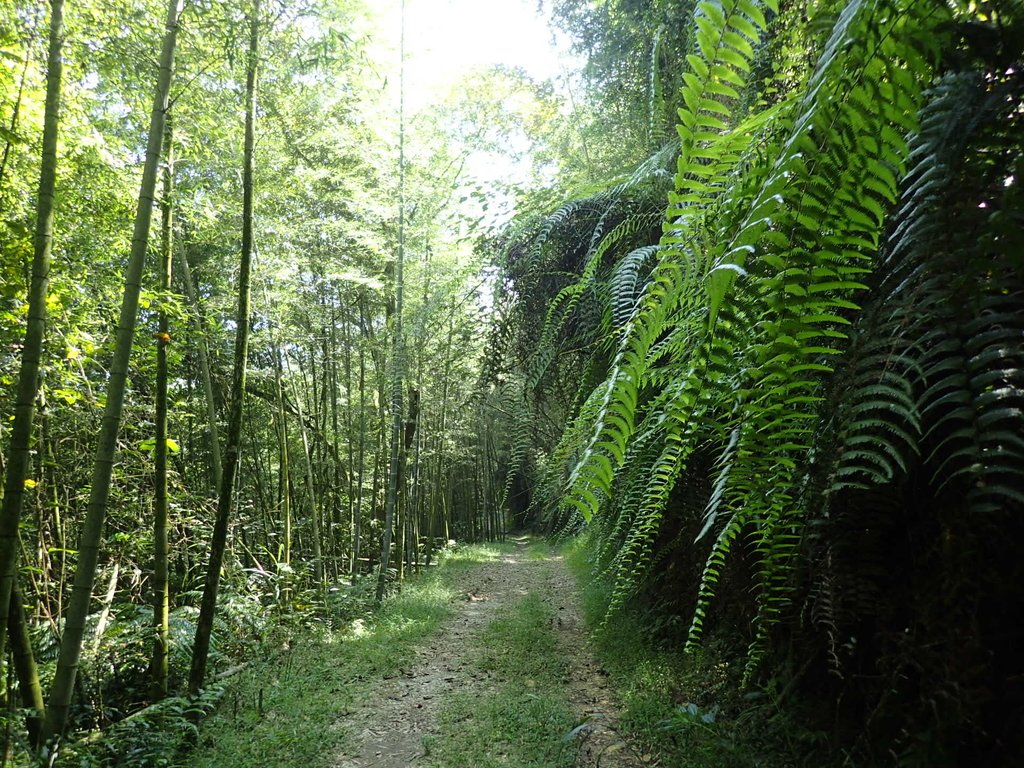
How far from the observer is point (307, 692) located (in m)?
4.89

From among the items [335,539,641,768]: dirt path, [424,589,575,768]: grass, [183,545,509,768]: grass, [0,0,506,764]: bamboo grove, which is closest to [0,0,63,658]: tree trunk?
[0,0,506,764]: bamboo grove

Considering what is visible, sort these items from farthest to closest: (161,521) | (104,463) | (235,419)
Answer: (235,419) → (161,521) → (104,463)

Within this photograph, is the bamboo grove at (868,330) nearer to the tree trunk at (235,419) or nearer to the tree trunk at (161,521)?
the tree trunk at (235,419)

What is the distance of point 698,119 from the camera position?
100 centimetres

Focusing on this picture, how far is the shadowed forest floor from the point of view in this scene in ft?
12.1

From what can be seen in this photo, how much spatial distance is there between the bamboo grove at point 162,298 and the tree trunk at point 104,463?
0.01 meters

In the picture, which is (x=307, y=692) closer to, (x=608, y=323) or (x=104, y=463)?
(x=104, y=463)

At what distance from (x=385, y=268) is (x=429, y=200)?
1.39 metres

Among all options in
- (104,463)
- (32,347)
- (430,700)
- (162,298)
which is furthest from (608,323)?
(430,700)

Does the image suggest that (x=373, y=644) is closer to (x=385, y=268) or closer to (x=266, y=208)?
(x=266, y=208)

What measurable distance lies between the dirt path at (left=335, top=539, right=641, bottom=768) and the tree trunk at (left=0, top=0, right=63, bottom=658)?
7.81 ft

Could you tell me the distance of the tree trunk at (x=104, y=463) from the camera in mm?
2916

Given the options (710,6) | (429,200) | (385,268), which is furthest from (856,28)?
(385,268)

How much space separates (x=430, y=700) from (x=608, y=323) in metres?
3.90
